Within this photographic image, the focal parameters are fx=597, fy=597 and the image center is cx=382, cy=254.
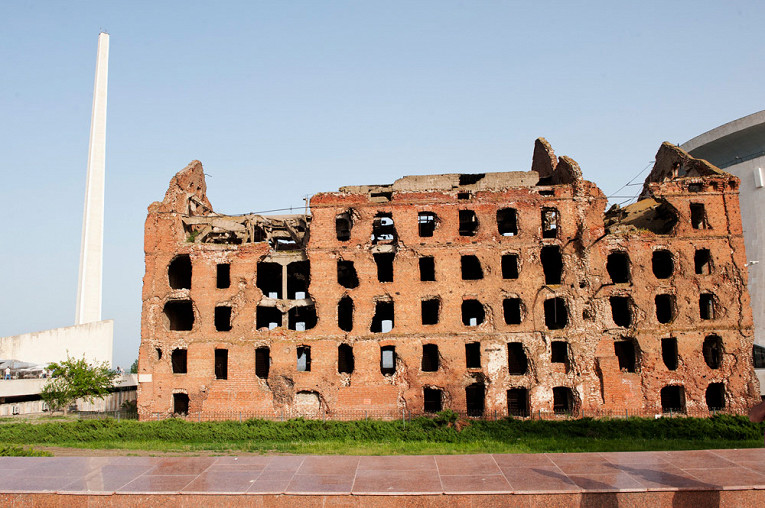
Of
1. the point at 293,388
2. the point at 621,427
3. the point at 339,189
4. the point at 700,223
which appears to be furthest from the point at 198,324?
the point at 700,223

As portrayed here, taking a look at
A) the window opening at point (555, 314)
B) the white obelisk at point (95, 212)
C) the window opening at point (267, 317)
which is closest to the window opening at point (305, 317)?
the window opening at point (267, 317)

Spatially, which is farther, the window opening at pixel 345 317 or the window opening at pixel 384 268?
the window opening at pixel 345 317

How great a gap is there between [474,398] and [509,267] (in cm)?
691

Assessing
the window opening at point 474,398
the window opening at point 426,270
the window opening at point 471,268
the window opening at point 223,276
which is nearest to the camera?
the window opening at point 474,398

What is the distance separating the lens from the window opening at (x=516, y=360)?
95.8 ft

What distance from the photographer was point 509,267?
30953 millimetres

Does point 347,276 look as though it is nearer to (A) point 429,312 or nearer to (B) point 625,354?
(A) point 429,312

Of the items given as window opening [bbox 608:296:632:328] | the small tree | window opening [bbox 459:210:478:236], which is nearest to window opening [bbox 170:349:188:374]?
the small tree

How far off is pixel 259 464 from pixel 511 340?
17766 millimetres

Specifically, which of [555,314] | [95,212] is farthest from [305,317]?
[95,212]

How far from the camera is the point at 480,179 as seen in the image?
A: 1215 inches

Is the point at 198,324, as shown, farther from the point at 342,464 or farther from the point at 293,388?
the point at 342,464

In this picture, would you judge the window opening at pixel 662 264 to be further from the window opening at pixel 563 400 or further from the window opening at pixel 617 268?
the window opening at pixel 563 400

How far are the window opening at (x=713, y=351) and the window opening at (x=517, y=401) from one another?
29.0 ft
